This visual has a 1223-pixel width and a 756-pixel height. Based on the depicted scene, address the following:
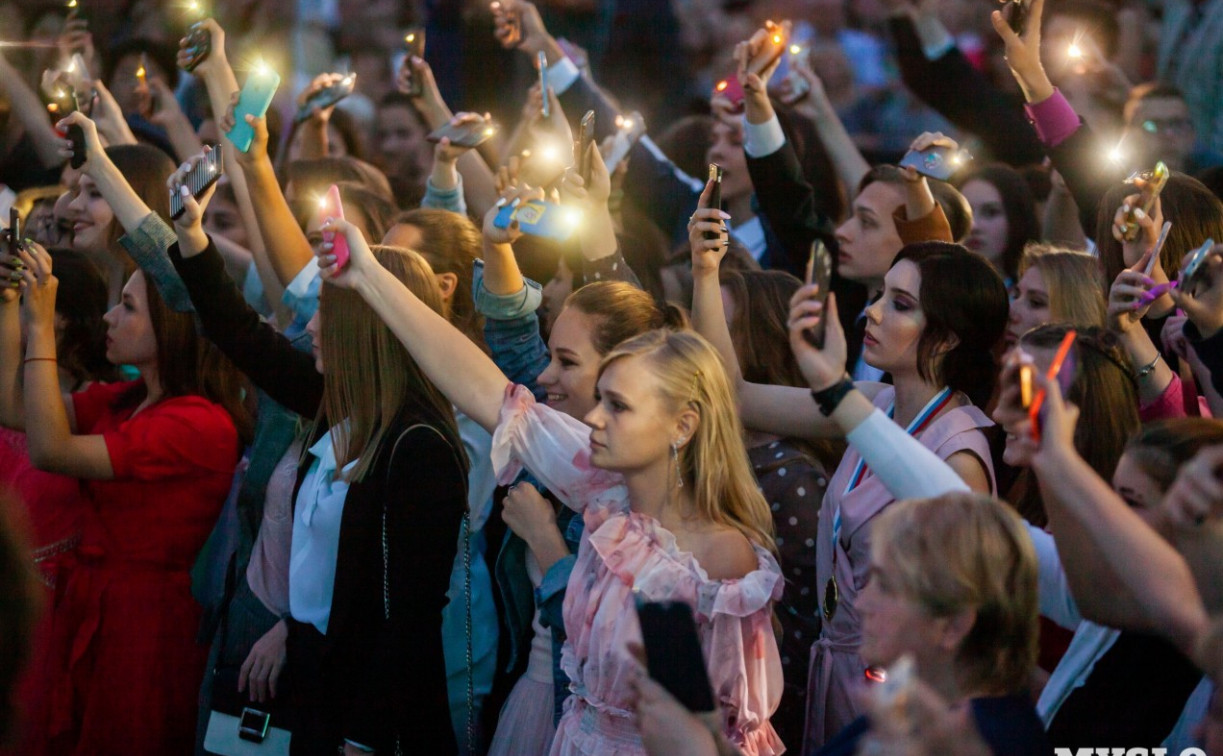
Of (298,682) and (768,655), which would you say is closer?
(768,655)

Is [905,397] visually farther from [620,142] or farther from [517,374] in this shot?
[620,142]

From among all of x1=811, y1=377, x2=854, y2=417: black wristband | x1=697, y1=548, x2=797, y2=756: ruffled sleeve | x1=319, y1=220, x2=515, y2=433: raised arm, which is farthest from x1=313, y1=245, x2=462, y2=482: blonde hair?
x1=811, y1=377, x2=854, y2=417: black wristband

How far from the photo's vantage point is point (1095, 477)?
78.2 inches

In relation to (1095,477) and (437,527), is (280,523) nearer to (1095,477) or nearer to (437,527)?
(437,527)

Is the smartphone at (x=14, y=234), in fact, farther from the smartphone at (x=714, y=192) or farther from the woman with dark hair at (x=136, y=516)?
the smartphone at (x=714, y=192)

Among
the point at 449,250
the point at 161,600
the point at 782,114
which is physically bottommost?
the point at 161,600

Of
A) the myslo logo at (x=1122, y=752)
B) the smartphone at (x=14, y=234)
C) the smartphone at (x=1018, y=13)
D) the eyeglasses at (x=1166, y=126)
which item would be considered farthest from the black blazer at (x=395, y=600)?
the eyeglasses at (x=1166, y=126)

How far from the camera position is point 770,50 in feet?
13.6

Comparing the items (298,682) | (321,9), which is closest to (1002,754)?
(298,682)

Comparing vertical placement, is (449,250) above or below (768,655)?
above

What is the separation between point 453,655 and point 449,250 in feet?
3.99

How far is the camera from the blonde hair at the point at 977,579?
6.51 ft

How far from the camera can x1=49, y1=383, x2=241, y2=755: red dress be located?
3.71 meters

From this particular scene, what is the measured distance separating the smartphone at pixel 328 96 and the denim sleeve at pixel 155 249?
1.30 metres
